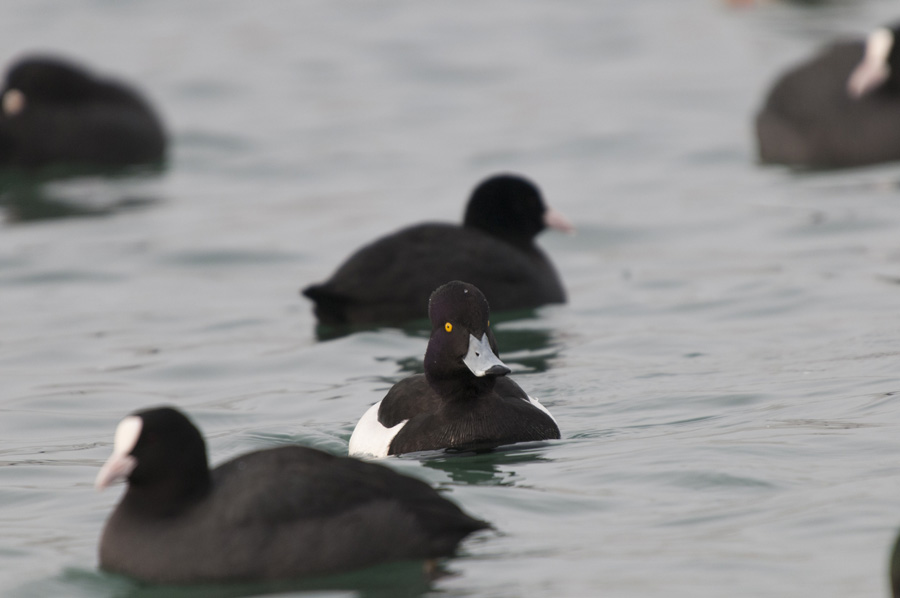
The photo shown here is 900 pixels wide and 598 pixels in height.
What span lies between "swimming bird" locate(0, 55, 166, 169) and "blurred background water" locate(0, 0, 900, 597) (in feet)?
1.51

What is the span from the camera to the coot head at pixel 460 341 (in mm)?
7680

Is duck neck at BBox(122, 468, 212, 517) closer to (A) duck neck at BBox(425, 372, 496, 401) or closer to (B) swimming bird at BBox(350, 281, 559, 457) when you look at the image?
(B) swimming bird at BBox(350, 281, 559, 457)

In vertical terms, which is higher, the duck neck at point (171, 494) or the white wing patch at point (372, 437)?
the duck neck at point (171, 494)

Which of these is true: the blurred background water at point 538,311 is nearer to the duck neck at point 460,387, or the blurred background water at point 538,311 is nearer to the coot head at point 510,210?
the duck neck at point 460,387

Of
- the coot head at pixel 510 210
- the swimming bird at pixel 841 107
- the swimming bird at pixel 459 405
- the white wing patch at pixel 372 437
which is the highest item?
the swimming bird at pixel 841 107

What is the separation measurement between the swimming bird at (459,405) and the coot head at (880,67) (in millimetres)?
9307

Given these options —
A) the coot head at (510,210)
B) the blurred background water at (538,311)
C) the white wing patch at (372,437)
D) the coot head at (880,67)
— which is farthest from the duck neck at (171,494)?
the coot head at (880,67)

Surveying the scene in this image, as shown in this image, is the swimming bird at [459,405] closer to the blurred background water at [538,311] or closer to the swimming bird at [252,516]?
the blurred background water at [538,311]

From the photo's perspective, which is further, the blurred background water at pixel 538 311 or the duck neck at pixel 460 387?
the duck neck at pixel 460 387

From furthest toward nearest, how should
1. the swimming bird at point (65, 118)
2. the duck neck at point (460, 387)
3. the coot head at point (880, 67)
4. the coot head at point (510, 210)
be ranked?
1. the swimming bird at point (65, 118)
2. the coot head at point (880, 67)
3. the coot head at point (510, 210)
4. the duck neck at point (460, 387)

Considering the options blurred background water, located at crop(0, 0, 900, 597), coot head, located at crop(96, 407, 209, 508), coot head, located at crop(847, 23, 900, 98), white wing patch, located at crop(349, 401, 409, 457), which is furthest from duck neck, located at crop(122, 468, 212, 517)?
coot head, located at crop(847, 23, 900, 98)

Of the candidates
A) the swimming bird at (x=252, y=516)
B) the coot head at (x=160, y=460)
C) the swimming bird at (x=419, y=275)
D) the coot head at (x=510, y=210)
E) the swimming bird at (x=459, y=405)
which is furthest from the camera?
the coot head at (x=510, y=210)

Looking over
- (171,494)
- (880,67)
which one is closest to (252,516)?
(171,494)

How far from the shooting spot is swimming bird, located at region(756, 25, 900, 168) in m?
16.0
